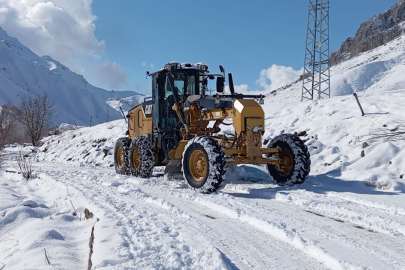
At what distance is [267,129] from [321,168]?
12.7ft

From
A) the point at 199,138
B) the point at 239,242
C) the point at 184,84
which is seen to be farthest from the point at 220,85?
the point at 239,242

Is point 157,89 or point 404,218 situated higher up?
point 157,89

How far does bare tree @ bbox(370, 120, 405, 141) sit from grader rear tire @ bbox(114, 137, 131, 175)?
7.03m

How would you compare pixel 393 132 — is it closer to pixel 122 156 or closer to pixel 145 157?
pixel 145 157

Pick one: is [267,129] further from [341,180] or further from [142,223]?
[142,223]

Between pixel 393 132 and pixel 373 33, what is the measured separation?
11224 cm

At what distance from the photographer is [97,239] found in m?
3.84

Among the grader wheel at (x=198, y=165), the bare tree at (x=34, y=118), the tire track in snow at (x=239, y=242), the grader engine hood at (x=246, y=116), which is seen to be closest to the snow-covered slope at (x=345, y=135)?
the grader engine hood at (x=246, y=116)

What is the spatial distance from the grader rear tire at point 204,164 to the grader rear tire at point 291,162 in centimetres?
171

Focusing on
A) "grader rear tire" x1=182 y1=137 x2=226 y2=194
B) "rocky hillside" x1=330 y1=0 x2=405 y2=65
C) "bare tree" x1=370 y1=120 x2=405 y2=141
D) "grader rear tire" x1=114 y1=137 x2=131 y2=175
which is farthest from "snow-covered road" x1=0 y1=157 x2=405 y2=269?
"rocky hillside" x1=330 y1=0 x2=405 y2=65

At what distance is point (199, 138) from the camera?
715 centimetres

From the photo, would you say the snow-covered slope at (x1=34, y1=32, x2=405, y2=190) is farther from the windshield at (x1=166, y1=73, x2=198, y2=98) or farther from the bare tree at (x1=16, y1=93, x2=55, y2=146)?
the bare tree at (x1=16, y1=93, x2=55, y2=146)

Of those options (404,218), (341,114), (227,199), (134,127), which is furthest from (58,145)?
(404,218)

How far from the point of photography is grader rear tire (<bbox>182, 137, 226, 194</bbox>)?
259 inches
